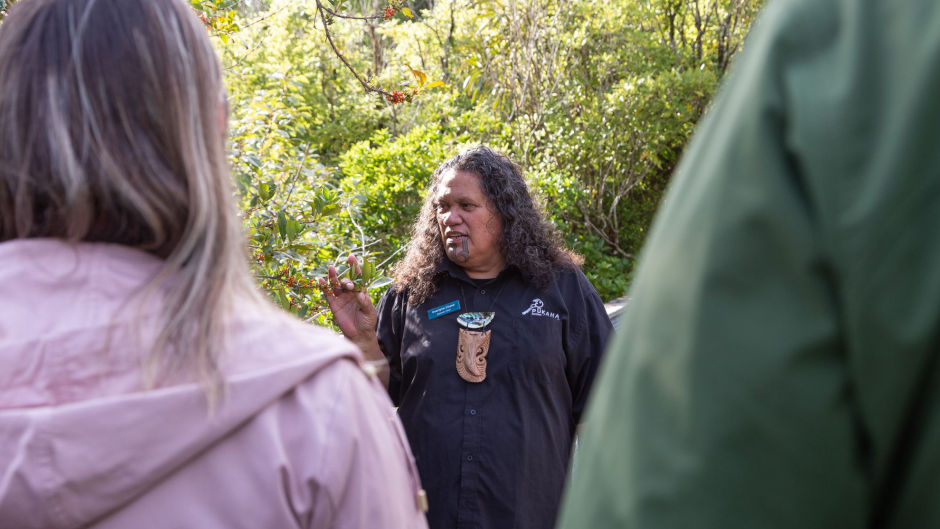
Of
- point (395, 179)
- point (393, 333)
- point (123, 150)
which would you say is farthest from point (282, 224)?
point (395, 179)

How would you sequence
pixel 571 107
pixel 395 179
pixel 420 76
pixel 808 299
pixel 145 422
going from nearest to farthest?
1. pixel 808 299
2. pixel 145 422
3. pixel 420 76
4. pixel 395 179
5. pixel 571 107

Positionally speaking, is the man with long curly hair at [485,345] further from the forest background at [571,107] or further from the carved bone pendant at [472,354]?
the forest background at [571,107]

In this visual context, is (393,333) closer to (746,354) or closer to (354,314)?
(354,314)

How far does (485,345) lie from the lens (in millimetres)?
3396

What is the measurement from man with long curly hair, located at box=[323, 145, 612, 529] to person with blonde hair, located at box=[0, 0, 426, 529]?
208 cm

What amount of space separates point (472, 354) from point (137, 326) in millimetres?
2319

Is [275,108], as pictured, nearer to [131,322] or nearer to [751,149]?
[131,322]

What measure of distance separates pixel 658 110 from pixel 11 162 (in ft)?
29.7

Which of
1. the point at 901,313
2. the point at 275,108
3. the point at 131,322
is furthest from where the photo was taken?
the point at 275,108

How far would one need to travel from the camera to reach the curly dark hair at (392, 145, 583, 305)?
3602 mm

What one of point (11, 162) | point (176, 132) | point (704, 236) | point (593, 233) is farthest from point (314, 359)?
point (593, 233)

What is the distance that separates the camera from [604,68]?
10.0 m

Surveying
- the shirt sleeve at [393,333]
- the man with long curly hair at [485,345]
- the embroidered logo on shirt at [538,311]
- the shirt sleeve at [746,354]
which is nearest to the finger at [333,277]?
the man with long curly hair at [485,345]

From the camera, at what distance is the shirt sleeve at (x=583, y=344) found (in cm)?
347
